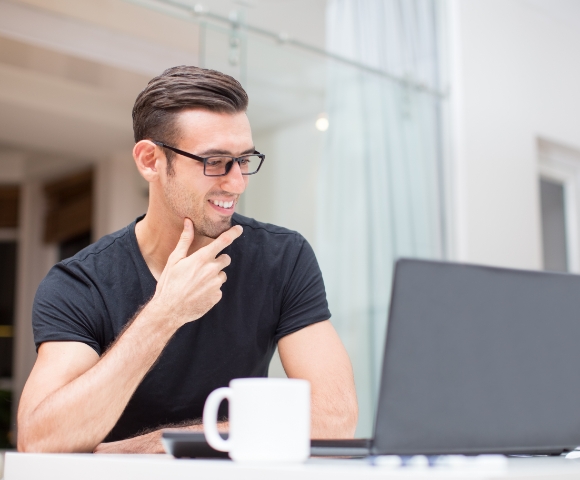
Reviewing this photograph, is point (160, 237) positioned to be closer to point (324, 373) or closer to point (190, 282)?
point (190, 282)

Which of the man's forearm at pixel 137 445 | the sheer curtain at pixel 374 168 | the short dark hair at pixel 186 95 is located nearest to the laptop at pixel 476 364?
the man's forearm at pixel 137 445

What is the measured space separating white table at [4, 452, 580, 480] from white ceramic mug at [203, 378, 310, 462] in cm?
2

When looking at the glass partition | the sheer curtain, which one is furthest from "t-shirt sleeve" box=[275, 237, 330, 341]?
the sheer curtain

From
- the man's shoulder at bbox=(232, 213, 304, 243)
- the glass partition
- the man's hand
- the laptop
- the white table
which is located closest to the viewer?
the white table

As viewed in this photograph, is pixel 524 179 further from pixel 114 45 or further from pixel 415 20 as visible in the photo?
pixel 114 45

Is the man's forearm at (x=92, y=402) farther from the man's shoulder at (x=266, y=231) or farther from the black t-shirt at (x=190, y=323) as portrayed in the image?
the man's shoulder at (x=266, y=231)

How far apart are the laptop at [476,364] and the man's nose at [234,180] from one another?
2.31 feet

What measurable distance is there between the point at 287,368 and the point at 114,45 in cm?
250

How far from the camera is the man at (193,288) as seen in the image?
3.97 ft

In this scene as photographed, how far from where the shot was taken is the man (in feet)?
3.97

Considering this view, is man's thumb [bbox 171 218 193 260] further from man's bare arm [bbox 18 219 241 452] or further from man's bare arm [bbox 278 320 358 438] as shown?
man's bare arm [bbox 278 320 358 438]

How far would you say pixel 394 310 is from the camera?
66cm

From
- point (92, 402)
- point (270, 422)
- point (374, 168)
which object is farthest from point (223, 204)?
point (374, 168)

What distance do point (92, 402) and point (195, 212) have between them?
1.59 ft
